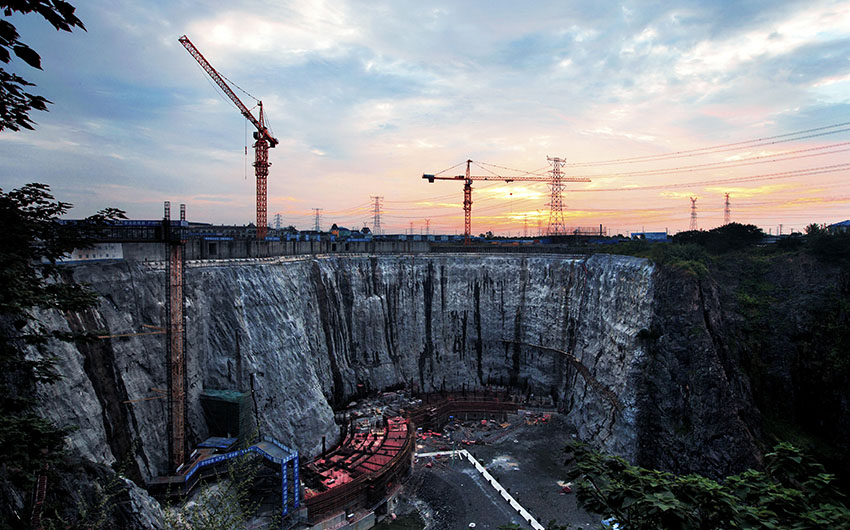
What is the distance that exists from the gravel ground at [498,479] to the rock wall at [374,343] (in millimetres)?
4698

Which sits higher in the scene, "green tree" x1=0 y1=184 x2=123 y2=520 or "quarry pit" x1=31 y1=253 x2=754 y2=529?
"green tree" x1=0 y1=184 x2=123 y2=520

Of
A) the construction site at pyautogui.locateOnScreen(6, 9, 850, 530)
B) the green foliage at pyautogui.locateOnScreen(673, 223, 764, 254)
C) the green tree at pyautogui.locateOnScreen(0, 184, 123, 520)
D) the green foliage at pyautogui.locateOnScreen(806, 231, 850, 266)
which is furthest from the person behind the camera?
the green foliage at pyautogui.locateOnScreen(673, 223, 764, 254)

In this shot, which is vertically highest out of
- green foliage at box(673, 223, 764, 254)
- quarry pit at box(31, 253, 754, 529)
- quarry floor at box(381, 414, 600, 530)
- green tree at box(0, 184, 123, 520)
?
green foliage at box(673, 223, 764, 254)

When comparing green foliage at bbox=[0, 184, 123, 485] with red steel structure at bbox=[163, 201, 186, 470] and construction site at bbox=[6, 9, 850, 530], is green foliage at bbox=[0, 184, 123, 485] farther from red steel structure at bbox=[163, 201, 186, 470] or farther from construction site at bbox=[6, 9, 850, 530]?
red steel structure at bbox=[163, 201, 186, 470]

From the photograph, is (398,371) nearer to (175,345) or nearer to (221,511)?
(175,345)

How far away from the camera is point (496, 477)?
33.3 m

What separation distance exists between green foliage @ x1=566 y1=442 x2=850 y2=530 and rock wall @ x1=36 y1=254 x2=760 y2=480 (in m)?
20.9

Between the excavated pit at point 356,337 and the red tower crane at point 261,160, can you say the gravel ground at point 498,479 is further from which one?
the red tower crane at point 261,160

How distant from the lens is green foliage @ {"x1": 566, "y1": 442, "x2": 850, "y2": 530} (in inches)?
322

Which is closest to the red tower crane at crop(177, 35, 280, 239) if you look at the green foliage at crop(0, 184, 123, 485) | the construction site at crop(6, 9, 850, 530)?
the construction site at crop(6, 9, 850, 530)

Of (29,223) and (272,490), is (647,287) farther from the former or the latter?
(29,223)

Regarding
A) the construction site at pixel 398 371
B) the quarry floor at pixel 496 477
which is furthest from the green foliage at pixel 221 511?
the quarry floor at pixel 496 477

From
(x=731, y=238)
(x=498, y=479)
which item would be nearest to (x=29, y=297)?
(x=498, y=479)

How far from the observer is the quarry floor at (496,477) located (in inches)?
1126
